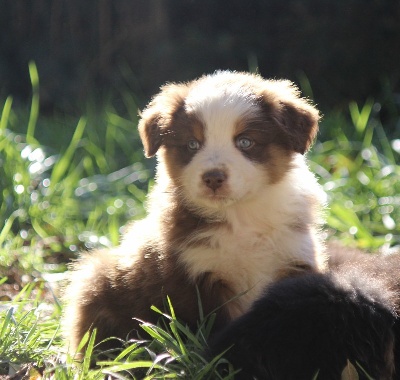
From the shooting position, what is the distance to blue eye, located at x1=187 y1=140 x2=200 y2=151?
14.0ft

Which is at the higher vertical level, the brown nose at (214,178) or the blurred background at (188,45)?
the brown nose at (214,178)

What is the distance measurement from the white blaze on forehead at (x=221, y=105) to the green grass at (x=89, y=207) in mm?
938

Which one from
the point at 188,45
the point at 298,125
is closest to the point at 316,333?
the point at 298,125

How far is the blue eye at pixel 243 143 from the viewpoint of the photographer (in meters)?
4.21

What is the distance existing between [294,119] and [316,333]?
4.44ft

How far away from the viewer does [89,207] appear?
22.0ft

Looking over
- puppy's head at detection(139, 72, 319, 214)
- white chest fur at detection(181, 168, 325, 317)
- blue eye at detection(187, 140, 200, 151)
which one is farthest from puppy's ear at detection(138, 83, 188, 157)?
white chest fur at detection(181, 168, 325, 317)

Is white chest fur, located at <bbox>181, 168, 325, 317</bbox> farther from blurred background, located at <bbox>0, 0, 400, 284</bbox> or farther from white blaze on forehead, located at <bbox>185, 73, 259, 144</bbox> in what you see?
blurred background, located at <bbox>0, 0, 400, 284</bbox>

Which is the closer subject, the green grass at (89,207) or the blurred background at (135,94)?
the green grass at (89,207)

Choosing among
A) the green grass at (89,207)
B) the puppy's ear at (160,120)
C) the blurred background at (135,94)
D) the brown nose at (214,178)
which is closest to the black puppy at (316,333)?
the green grass at (89,207)

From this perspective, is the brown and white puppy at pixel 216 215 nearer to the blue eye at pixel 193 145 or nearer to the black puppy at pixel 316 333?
the blue eye at pixel 193 145

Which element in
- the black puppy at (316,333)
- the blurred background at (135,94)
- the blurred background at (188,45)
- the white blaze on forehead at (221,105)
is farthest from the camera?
the blurred background at (188,45)

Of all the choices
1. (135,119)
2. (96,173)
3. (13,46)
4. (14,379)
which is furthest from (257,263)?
(13,46)

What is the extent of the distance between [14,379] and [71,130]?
4916 millimetres
